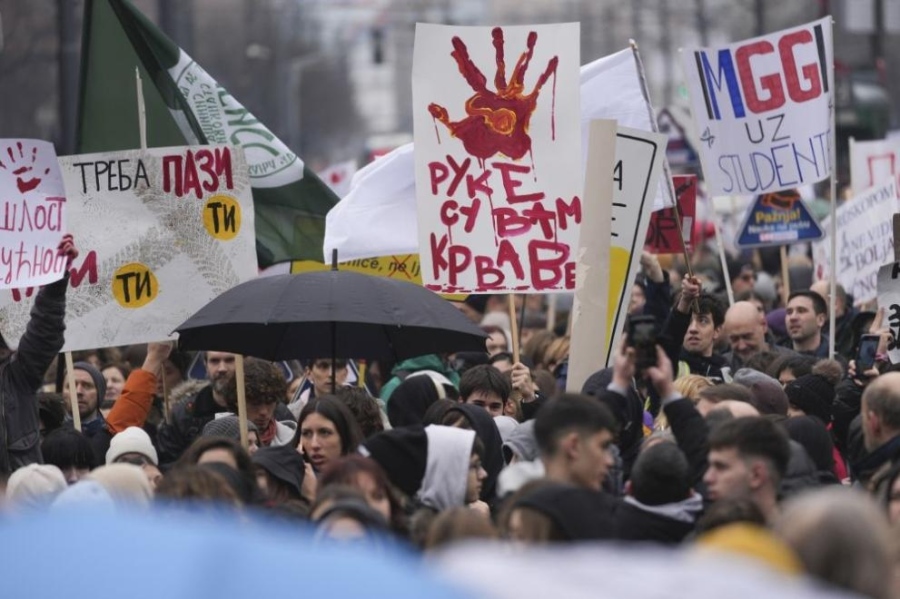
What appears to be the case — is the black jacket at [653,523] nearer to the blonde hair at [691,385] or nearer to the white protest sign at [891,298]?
the blonde hair at [691,385]

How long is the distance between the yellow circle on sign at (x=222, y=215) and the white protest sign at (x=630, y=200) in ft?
5.67

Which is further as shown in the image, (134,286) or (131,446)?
(134,286)

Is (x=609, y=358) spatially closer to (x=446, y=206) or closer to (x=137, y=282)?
(x=446, y=206)

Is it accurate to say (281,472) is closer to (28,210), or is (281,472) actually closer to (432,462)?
(432,462)

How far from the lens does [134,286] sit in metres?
8.41

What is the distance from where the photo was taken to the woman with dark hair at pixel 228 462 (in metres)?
5.73

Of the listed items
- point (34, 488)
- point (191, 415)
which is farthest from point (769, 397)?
point (34, 488)

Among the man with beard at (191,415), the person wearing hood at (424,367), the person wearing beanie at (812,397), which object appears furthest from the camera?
the person wearing hood at (424,367)

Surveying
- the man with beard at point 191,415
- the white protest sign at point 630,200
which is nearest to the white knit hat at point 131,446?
the man with beard at point 191,415

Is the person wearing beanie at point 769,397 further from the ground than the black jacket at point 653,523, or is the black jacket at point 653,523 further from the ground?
the person wearing beanie at point 769,397

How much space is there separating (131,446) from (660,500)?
2.21 meters

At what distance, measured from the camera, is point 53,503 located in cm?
550

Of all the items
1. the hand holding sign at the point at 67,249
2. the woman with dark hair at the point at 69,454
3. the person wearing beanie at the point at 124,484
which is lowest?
the woman with dark hair at the point at 69,454

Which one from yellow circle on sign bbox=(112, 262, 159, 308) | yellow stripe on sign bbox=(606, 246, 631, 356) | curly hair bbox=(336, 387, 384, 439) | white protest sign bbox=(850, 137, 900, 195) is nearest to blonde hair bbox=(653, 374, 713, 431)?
yellow stripe on sign bbox=(606, 246, 631, 356)
